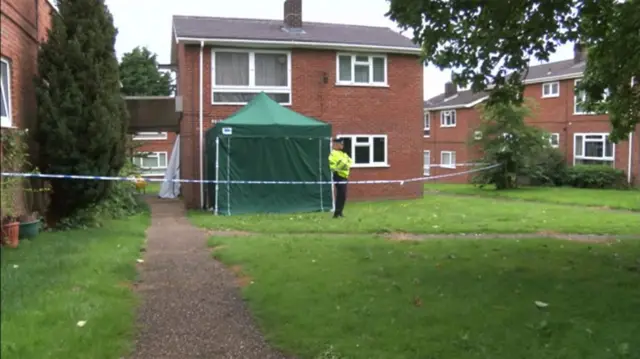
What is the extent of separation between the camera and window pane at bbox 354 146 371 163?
21.7m

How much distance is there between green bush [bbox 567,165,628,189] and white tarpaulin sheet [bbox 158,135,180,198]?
19272 millimetres

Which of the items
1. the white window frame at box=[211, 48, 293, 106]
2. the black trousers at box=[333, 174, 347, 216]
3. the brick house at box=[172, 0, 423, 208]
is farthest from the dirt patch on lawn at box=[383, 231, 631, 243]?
the white window frame at box=[211, 48, 293, 106]

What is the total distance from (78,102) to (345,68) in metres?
12.0

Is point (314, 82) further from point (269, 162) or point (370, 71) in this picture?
point (269, 162)

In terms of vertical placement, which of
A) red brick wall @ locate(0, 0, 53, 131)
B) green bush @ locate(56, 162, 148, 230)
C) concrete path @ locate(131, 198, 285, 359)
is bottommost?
concrete path @ locate(131, 198, 285, 359)

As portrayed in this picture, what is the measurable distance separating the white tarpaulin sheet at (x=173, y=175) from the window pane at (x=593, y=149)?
21366 mm

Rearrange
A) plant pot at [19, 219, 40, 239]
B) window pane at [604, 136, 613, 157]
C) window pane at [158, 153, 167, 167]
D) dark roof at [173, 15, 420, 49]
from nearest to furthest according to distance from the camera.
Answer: plant pot at [19, 219, 40, 239] → dark roof at [173, 15, 420, 49] → window pane at [604, 136, 613, 157] → window pane at [158, 153, 167, 167]

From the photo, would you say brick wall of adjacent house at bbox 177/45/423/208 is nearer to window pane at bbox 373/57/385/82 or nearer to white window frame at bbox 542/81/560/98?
window pane at bbox 373/57/385/82

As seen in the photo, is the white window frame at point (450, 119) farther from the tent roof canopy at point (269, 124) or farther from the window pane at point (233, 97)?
the tent roof canopy at point (269, 124)

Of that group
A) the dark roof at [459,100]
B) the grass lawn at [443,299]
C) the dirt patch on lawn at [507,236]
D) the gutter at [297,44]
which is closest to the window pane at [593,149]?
the dark roof at [459,100]

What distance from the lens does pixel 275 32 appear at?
849 inches

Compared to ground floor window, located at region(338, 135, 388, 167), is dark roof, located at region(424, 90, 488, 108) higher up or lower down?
higher up

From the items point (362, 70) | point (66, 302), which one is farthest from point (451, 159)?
point (66, 302)

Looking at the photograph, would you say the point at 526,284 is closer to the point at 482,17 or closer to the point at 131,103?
the point at 482,17
